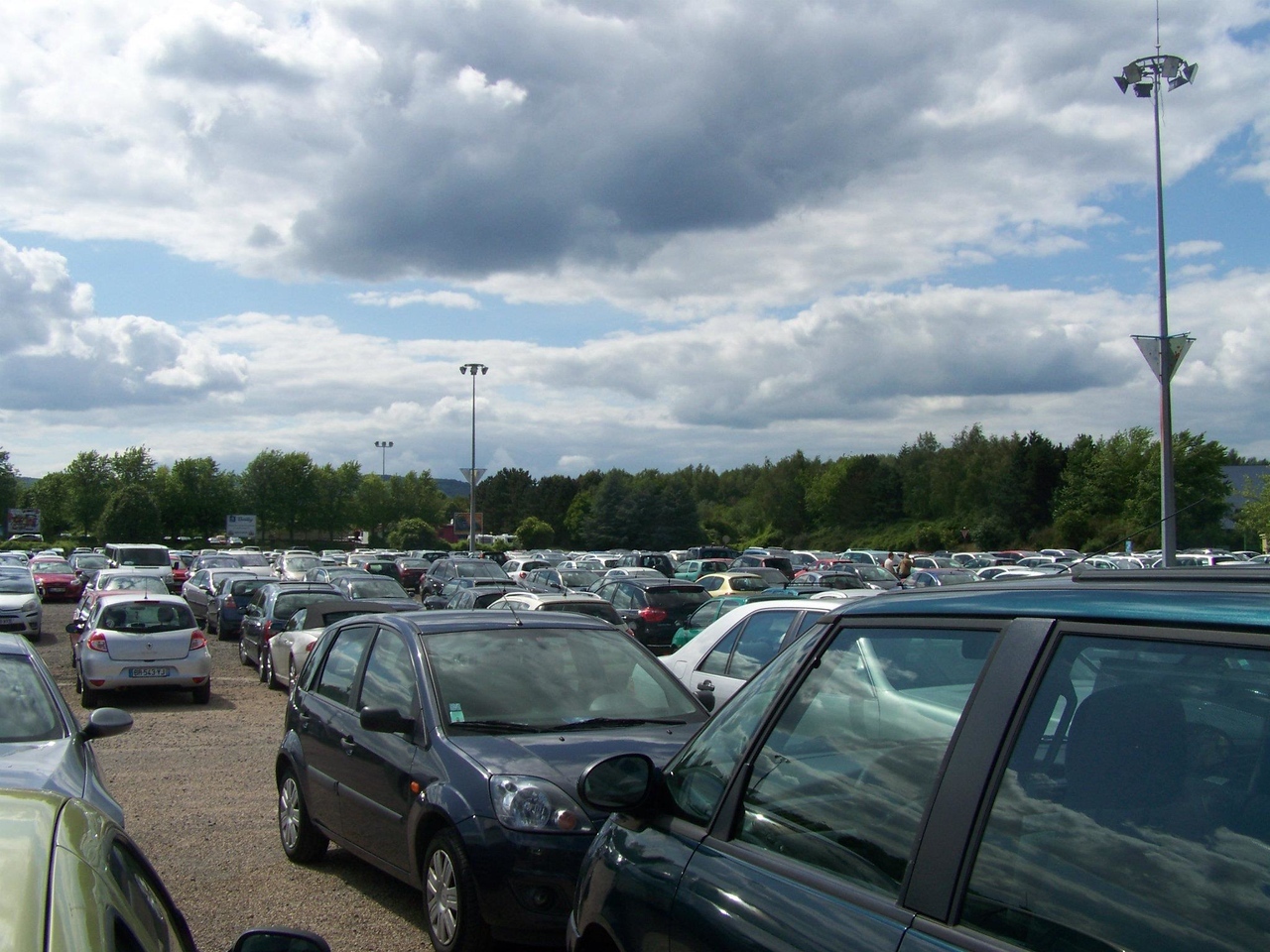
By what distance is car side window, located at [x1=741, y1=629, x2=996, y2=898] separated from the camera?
7.95ft

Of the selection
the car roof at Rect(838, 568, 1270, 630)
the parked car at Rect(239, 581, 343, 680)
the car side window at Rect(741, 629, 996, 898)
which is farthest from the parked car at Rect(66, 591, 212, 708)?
the car roof at Rect(838, 568, 1270, 630)

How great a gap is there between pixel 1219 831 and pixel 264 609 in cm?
1905

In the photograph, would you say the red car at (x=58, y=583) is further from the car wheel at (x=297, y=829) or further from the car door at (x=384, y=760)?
the car door at (x=384, y=760)

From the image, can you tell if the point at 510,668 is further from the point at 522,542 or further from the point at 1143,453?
the point at 522,542

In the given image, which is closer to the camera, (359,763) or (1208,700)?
(1208,700)

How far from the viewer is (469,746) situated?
5.46 m

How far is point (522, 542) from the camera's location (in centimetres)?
8669

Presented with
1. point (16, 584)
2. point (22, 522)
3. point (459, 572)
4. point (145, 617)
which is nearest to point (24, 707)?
point (145, 617)

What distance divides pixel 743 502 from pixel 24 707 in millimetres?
124444

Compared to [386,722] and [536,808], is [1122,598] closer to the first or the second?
[536,808]

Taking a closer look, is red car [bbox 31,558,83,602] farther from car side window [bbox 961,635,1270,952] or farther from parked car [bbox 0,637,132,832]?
car side window [bbox 961,635,1270,952]

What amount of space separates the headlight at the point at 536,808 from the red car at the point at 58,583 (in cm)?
3880

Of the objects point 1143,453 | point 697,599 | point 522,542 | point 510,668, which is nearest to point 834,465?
point 522,542

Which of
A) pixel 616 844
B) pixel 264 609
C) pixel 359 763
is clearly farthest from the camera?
pixel 264 609
